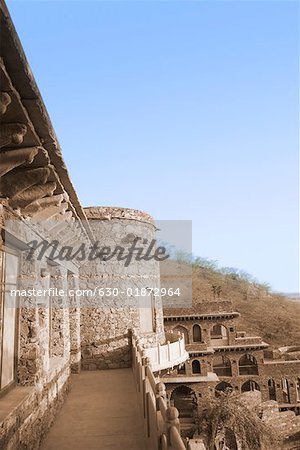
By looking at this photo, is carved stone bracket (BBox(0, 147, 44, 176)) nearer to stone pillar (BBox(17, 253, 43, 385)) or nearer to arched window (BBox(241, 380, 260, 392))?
stone pillar (BBox(17, 253, 43, 385))

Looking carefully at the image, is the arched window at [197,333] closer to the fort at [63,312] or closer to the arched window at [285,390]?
the arched window at [285,390]

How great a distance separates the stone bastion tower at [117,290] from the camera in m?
11.1

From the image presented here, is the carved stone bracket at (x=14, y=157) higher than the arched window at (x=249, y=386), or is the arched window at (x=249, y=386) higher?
the carved stone bracket at (x=14, y=157)

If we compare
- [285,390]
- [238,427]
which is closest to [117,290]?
[238,427]

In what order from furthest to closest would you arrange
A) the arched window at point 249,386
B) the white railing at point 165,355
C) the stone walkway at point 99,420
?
the arched window at point 249,386 < the white railing at point 165,355 < the stone walkway at point 99,420

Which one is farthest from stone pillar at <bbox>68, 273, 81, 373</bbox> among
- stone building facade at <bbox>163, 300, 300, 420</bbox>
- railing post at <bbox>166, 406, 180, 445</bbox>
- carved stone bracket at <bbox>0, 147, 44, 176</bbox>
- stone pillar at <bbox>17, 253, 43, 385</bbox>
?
stone building facade at <bbox>163, 300, 300, 420</bbox>

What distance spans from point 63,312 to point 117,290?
453 centimetres

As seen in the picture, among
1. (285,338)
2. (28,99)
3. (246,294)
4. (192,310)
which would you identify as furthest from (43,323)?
(246,294)

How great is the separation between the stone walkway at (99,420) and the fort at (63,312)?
0.08ft

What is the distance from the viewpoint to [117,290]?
11805mm

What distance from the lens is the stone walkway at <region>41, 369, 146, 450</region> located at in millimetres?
4988

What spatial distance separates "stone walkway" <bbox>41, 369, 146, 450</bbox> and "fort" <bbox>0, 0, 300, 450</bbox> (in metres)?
0.02

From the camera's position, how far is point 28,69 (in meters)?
2.41

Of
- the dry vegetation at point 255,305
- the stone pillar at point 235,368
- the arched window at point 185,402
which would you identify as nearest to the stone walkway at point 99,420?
the arched window at point 185,402
